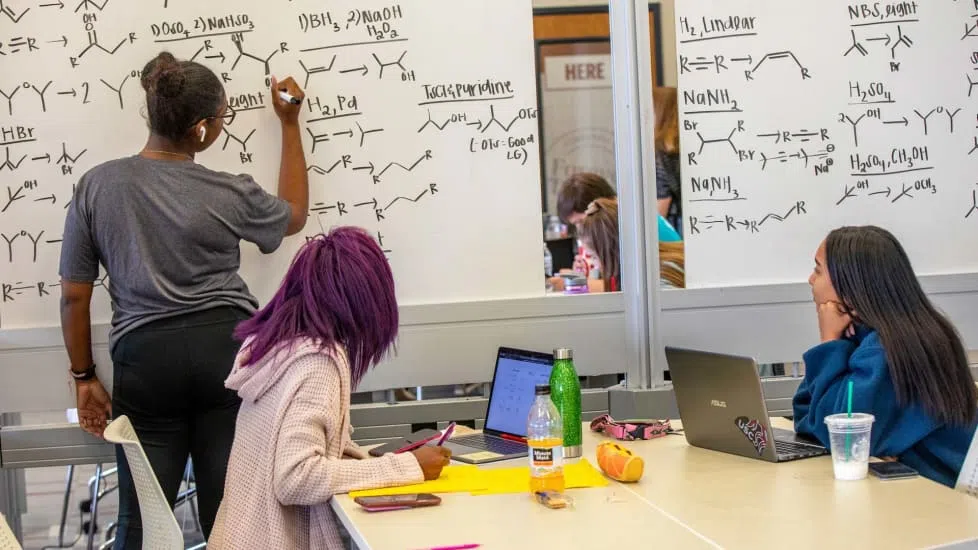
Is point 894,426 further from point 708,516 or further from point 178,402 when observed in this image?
point 178,402

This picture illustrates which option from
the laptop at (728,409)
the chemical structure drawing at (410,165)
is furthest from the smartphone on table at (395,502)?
the chemical structure drawing at (410,165)

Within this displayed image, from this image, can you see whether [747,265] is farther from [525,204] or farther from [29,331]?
[29,331]

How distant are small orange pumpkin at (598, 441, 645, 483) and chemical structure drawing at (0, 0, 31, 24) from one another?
7.36ft

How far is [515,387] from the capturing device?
2.86 metres

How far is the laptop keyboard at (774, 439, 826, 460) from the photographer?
2.50 metres

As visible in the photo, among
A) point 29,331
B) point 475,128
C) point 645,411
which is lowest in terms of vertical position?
point 645,411

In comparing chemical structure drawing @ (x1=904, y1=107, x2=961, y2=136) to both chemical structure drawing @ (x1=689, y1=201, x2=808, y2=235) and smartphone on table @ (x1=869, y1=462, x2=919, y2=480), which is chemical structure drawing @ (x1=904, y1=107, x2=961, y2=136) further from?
smartphone on table @ (x1=869, y1=462, x2=919, y2=480)

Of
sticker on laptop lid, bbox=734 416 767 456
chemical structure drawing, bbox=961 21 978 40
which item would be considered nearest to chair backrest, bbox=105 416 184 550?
sticker on laptop lid, bbox=734 416 767 456

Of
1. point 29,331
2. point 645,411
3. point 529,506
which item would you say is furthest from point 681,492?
point 29,331

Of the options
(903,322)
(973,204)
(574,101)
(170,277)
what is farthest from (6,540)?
(574,101)

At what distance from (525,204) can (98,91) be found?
1.38 metres

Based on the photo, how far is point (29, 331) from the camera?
336 centimetres

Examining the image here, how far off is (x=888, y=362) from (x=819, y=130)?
145 cm

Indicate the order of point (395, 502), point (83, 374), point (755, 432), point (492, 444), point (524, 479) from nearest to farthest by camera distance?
1. point (395, 502)
2. point (524, 479)
3. point (755, 432)
4. point (492, 444)
5. point (83, 374)
